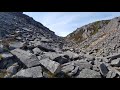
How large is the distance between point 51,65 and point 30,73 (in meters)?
1.83

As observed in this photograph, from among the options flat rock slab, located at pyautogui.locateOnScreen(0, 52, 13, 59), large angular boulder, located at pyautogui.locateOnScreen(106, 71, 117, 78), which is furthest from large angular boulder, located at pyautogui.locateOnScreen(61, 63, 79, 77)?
flat rock slab, located at pyautogui.locateOnScreen(0, 52, 13, 59)

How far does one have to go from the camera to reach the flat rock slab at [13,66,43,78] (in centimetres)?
1164

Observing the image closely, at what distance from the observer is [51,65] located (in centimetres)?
1338

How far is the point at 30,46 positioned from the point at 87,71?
501 cm

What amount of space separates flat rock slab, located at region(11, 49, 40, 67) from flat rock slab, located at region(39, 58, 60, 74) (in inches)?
14.0

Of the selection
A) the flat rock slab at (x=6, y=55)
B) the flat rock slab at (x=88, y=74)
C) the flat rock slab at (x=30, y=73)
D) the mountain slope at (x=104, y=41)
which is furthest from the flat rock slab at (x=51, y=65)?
the mountain slope at (x=104, y=41)

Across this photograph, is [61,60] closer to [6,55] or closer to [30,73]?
[6,55]

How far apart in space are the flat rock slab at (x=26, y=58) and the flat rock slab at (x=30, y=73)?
0.72 metres

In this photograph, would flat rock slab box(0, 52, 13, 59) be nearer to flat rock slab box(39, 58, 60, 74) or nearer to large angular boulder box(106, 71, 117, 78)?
flat rock slab box(39, 58, 60, 74)

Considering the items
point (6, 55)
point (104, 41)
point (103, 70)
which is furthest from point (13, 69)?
point (104, 41)

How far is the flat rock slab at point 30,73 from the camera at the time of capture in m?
11.6
